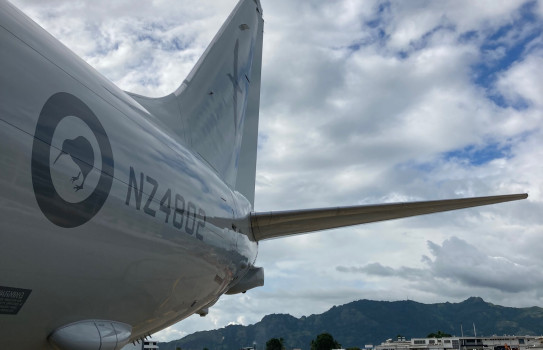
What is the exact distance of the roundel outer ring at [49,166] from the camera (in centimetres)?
359

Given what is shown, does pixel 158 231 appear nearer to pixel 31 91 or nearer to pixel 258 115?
pixel 31 91

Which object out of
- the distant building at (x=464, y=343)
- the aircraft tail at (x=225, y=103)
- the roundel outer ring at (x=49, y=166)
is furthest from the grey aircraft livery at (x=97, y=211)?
the distant building at (x=464, y=343)

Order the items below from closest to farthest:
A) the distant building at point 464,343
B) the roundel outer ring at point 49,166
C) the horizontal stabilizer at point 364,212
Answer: the roundel outer ring at point 49,166, the horizontal stabilizer at point 364,212, the distant building at point 464,343

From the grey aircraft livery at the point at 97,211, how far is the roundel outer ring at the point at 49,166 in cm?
1

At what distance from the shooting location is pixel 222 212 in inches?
297

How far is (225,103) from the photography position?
10.0 metres

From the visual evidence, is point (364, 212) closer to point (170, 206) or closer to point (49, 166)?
point (170, 206)

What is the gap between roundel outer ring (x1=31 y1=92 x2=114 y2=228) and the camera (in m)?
3.59

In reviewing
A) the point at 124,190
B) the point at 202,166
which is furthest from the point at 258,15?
the point at 124,190

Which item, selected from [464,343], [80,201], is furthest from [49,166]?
[464,343]

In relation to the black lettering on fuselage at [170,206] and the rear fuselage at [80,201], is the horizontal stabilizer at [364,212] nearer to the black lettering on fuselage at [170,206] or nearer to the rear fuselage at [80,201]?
the black lettering on fuselage at [170,206]

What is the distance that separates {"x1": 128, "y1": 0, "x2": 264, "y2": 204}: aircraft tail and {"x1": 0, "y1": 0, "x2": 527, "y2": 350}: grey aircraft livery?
0.47 ft

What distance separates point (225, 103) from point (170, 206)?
15.8 feet

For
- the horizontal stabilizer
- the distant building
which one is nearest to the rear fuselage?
the horizontal stabilizer
